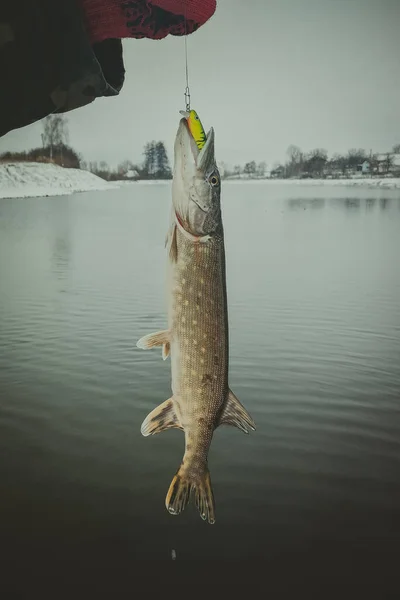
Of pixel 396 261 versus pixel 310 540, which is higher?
pixel 396 261

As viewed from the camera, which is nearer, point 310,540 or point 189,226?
point 189,226

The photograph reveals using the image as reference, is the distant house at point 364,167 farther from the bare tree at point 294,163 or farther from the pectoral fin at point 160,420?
the pectoral fin at point 160,420

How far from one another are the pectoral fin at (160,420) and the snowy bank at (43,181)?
15.8 ft

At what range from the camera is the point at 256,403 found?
3.45 metres

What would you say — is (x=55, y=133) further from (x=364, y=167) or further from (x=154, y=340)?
(x=154, y=340)

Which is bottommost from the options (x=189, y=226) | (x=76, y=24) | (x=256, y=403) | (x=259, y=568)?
(x=259, y=568)

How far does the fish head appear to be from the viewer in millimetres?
932

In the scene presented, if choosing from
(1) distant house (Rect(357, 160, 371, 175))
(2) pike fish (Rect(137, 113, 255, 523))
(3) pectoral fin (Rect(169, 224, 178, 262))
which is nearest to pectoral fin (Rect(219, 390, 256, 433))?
(2) pike fish (Rect(137, 113, 255, 523))

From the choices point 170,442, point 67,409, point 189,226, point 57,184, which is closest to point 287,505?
point 170,442

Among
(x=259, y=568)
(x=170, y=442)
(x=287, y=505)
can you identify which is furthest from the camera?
(x=170, y=442)

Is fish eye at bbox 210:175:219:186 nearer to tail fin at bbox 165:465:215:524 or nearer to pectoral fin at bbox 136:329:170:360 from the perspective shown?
pectoral fin at bbox 136:329:170:360

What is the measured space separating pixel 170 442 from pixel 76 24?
2.42 meters

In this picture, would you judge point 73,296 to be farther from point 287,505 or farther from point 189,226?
point 189,226

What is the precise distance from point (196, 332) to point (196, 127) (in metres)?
0.40
